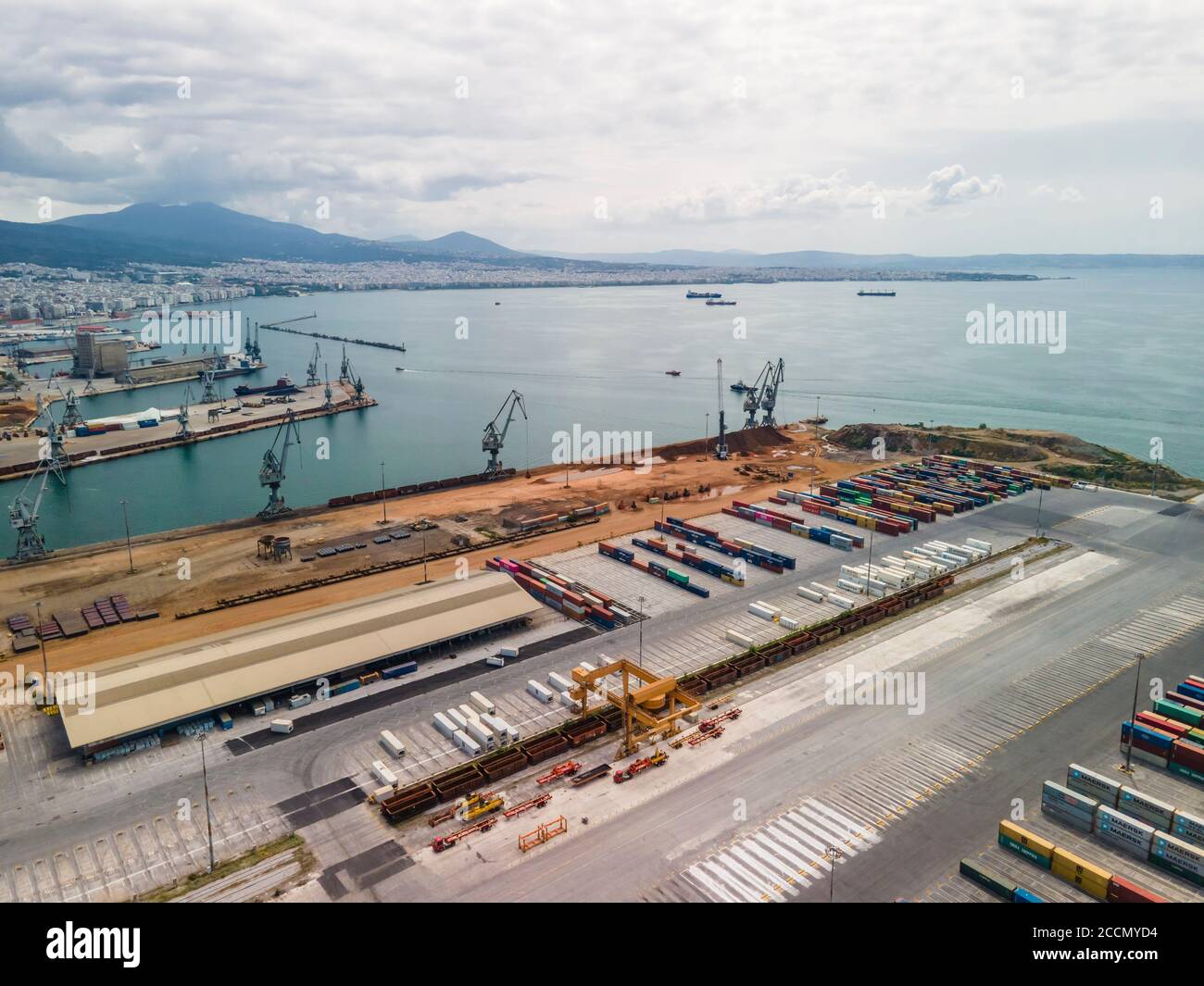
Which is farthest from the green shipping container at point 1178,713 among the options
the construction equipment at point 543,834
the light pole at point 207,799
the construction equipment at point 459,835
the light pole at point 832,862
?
the light pole at point 207,799

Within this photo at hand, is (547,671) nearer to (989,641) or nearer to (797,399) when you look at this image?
(989,641)

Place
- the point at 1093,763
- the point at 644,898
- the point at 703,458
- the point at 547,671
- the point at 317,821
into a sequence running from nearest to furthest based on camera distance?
1. the point at 644,898
2. the point at 317,821
3. the point at 1093,763
4. the point at 547,671
5. the point at 703,458

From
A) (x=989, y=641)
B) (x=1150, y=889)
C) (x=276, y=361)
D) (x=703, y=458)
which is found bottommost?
(x=1150, y=889)

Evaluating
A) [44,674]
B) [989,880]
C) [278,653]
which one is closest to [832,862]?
[989,880]

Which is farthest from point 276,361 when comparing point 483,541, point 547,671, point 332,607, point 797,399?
point 547,671

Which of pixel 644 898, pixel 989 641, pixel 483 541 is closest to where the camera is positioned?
pixel 644 898

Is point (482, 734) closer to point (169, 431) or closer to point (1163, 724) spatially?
point (1163, 724)

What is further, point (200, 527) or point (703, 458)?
point (703, 458)

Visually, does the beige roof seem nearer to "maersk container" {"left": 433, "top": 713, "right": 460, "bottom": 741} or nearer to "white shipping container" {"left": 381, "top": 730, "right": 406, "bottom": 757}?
"white shipping container" {"left": 381, "top": 730, "right": 406, "bottom": 757}
